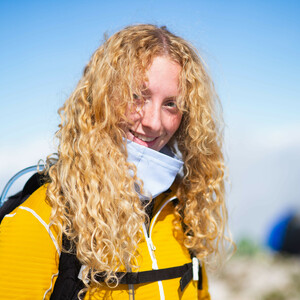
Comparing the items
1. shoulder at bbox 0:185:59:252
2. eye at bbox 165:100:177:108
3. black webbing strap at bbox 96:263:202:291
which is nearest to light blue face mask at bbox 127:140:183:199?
eye at bbox 165:100:177:108

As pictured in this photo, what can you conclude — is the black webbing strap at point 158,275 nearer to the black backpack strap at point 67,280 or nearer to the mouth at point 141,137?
the black backpack strap at point 67,280

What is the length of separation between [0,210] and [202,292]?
1.37 metres

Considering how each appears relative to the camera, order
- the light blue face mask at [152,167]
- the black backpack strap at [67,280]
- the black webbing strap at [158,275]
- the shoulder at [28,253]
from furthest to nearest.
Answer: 1. the light blue face mask at [152,167]
2. the black webbing strap at [158,275]
3. the black backpack strap at [67,280]
4. the shoulder at [28,253]

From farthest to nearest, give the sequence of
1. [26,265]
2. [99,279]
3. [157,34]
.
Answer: [157,34] → [99,279] → [26,265]

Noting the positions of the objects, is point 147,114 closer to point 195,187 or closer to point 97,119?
point 97,119

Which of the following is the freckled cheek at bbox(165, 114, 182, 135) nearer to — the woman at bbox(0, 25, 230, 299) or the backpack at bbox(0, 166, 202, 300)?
the woman at bbox(0, 25, 230, 299)

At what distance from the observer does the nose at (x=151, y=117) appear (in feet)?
5.46

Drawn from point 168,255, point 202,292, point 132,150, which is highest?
point 132,150

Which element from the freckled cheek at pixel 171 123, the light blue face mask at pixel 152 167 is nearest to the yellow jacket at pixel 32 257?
the light blue face mask at pixel 152 167

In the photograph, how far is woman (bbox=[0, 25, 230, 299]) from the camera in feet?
4.66

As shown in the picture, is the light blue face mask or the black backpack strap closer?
the black backpack strap

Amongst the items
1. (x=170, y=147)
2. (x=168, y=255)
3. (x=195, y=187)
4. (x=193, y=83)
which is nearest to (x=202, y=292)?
(x=168, y=255)

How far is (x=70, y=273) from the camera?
4.89 ft

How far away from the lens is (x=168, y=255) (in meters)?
1.75
